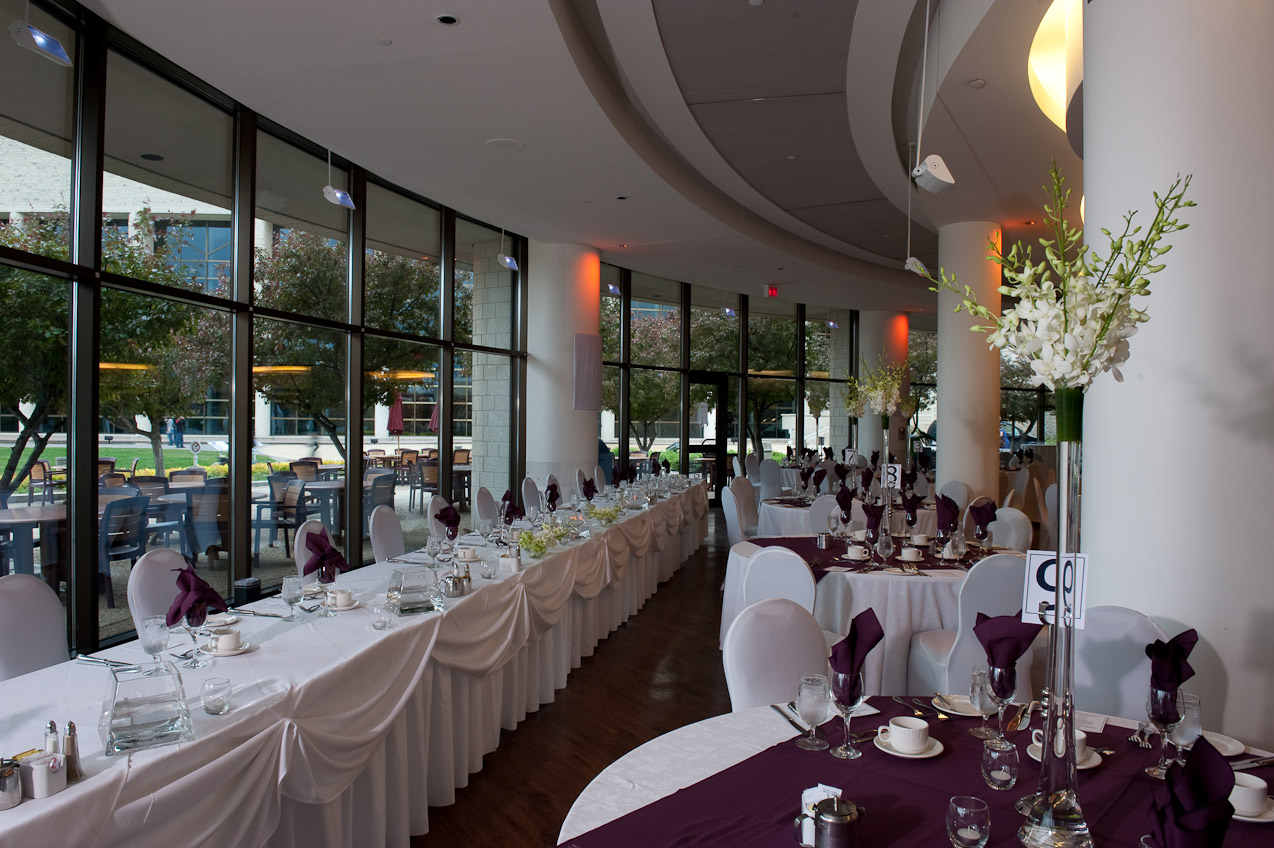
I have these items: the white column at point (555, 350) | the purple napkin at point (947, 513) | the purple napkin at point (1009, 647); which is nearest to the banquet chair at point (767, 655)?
the purple napkin at point (1009, 647)

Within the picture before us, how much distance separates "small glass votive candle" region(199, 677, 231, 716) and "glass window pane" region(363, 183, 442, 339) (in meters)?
5.95

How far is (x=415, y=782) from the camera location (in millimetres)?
3230

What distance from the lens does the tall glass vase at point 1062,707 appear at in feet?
5.43

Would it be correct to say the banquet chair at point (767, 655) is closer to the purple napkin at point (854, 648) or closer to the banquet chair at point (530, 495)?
the purple napkin at point (854, 648)

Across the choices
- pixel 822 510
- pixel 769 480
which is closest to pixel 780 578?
pixel 822 510

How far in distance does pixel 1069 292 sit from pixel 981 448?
7918 millimetres

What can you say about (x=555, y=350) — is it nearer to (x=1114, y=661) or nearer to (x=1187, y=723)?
(x=1114, y=661)

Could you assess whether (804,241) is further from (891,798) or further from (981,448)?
(891,798)

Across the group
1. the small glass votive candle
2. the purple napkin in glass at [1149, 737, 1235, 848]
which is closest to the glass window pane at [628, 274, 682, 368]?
the small glass votive candle

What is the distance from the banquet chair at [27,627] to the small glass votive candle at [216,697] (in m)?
1.24

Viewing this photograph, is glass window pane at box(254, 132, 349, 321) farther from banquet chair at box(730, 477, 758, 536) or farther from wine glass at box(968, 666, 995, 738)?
wine glass at box(968, 666, 995, 738)

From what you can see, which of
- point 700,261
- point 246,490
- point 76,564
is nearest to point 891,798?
point 76,564

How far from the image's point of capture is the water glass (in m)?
1.56

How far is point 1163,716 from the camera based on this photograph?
78.8 inches
